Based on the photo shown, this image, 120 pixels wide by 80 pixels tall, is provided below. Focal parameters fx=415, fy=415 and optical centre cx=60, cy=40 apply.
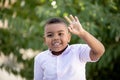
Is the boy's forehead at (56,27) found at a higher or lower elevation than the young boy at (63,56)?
higher

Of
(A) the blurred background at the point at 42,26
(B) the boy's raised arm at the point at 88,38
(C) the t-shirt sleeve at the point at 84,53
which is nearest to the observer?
(B) the boy's raised arm at the point at 88,38

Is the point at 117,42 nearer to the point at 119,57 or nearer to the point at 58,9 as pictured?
the point at 119,57

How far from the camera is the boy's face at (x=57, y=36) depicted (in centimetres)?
229

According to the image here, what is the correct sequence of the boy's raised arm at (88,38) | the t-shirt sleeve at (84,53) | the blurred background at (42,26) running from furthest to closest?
the blurred background at (42,26) → the t-shirt sleeve at (84,53) → the boy's raised arm at (88,38)

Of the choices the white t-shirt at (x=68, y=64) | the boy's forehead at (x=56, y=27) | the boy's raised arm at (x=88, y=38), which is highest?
the boy's forehead at (x=56, y=27)

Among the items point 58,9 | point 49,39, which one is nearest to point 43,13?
point 58,9

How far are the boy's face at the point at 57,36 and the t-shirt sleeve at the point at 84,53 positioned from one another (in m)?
0.10

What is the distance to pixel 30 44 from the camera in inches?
196

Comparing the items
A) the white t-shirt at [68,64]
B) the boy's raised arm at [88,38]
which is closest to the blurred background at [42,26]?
the white t-shirt at [68,64]

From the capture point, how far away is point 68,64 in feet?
7.50

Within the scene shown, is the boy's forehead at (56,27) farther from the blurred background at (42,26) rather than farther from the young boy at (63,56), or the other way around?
the blurred background at (42,26)

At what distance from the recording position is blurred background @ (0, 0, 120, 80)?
175 inches

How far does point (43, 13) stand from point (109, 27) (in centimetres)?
74

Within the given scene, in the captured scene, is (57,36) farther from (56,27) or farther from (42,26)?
(42,26)
